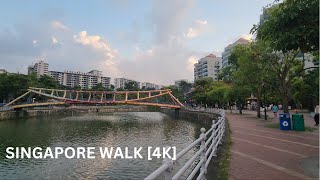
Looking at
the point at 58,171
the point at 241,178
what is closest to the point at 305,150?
the point at 241,178

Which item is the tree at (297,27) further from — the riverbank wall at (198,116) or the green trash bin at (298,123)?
the riverbank wall at (198,116)

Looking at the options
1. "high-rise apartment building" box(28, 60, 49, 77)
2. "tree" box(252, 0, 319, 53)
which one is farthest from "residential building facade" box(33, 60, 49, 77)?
"tree" box(252, 0, 319, 53)

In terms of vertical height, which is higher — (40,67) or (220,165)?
(40,67)

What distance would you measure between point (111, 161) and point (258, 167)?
9.30 m

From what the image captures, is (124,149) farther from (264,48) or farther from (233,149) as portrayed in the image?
(264,48)

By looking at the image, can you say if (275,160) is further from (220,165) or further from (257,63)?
(257,63)

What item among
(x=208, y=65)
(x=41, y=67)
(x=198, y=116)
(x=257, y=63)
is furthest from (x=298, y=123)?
(x=41, y=67)

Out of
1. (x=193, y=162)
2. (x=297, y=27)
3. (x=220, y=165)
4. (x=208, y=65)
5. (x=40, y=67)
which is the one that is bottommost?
(x=220, y=165)

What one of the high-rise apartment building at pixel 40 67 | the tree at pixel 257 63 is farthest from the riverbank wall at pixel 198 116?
the high-rise apartment building at pixel 40 67

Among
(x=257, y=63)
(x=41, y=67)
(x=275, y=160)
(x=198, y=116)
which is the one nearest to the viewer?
(x=275, y=160)

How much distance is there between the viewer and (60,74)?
190750 millimetres

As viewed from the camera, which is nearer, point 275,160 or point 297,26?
point 297,26

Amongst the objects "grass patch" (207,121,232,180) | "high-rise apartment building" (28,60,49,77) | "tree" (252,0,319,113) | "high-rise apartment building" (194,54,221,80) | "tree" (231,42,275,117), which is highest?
"high-rise apartment building" (28,60,49,77)

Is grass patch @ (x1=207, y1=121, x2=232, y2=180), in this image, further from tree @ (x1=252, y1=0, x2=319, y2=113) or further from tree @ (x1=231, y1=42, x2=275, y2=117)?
tree @ (x1=231, y1=42, x2=275, y2=117)
